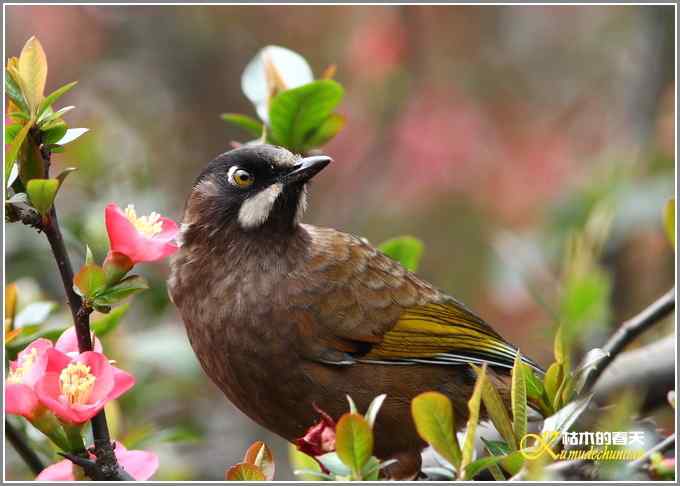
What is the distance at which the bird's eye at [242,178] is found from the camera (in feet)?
11.7

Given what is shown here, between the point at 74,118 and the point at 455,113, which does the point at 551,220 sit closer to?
the point at 455,113

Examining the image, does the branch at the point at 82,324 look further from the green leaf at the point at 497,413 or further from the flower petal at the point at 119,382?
the green leaf at the point at 497,413

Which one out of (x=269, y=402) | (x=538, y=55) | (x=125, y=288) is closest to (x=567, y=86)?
(x=538, y=55)

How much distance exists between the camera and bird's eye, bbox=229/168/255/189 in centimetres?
356

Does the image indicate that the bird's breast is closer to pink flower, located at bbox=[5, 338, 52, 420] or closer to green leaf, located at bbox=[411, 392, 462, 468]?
pink flower, located at bbox=[5, 338, 52, 420]

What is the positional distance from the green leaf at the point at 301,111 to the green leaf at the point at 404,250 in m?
0.56

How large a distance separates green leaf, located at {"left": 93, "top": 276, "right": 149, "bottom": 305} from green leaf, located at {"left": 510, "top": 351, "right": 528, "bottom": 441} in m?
0.98

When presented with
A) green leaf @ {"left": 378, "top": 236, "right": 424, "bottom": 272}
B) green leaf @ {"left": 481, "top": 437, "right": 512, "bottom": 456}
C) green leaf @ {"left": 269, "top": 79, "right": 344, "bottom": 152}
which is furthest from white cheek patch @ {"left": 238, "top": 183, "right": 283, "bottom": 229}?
green leaf @ {"left": 481, "top": 437, "right": 512, "bottom": 456}

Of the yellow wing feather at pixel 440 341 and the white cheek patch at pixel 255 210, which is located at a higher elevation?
the white cheek patch at pixel 255 210

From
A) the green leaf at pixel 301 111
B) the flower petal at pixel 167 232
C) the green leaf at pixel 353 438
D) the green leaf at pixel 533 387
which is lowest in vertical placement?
the green leaf at pixel 533 387

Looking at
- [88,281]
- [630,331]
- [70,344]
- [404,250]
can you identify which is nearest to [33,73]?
[88,281]

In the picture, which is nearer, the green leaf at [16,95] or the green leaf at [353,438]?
the green leaf at [353,438]

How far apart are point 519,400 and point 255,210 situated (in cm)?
148

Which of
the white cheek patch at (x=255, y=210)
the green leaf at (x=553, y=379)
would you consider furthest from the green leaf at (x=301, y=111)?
the green leaf at (x=553, y=379)
